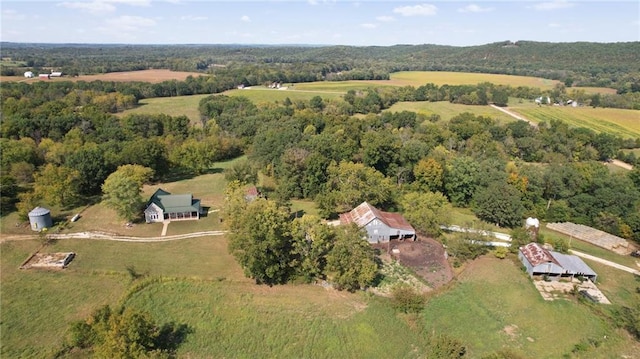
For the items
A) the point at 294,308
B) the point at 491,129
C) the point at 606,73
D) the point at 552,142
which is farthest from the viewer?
the point at 606,73

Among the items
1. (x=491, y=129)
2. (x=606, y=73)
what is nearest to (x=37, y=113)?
(x=491, y=129)

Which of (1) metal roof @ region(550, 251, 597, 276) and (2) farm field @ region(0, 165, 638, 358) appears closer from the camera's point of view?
(2) farm field @ region(0, 165, 638, 358)

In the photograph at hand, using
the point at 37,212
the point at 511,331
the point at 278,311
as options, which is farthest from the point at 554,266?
the point at 37,212

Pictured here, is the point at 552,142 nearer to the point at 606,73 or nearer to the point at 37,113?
the point at 37,113

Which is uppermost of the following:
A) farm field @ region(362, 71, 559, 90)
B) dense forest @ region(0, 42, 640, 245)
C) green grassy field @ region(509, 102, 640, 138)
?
farm field @ region(362, 71, 559, 90)

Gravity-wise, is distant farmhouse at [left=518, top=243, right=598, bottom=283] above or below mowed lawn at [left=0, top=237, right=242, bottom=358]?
above

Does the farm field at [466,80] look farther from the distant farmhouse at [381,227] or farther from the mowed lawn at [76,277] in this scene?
the mowed lawn at [76,277]

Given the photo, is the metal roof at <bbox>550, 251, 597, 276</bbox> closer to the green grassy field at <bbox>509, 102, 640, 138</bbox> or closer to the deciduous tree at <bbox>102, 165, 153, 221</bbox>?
the deciduous tree at <bbox>102, 165, 153, 221</bbox>

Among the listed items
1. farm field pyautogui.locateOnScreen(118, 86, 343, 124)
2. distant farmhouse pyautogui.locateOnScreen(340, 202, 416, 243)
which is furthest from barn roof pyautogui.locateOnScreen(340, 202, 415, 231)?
farm field pyautogui.locateOnScreen(118, 86, 343, 124)

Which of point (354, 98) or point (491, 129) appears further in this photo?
point (354, 98)
